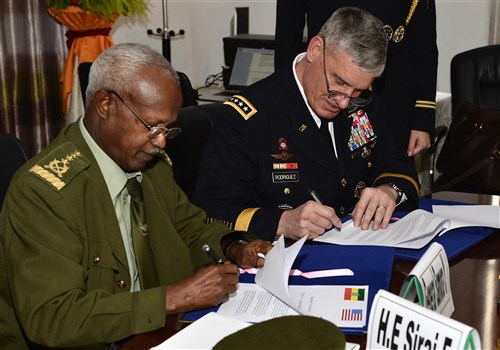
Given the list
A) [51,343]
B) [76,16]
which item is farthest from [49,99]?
[51,343]

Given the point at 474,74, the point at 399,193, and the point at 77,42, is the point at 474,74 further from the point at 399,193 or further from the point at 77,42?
the point at 77,42

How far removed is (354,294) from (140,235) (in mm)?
540

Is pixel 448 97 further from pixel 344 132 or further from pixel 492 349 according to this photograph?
pixel 492 349

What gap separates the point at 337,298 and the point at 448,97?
3.14 m

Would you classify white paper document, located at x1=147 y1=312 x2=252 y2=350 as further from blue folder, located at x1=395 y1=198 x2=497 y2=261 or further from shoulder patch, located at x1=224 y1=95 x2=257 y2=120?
shoulder patch, located at x1=224 y1=95 x2=257 y2=120

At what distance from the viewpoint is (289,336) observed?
126 cm

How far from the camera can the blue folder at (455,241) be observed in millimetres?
1988

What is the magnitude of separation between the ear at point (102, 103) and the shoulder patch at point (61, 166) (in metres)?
0.11

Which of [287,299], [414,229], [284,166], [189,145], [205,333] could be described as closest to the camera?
[205,333]

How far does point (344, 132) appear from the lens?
8.31 feet

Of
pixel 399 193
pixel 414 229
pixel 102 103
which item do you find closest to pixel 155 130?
pixel 102 103

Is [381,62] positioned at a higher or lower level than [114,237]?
higher

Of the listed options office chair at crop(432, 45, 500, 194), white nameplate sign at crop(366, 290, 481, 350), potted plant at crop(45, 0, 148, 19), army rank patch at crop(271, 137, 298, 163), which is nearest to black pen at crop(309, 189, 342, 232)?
army rank patch at crop(271, 137, 298, 163)

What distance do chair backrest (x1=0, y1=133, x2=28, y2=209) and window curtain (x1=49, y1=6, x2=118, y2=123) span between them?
2.27m
